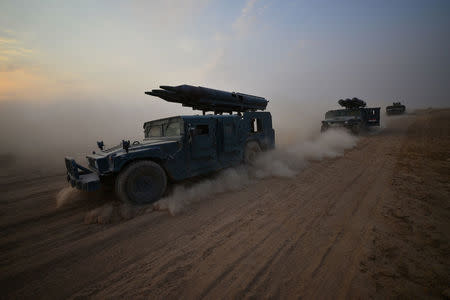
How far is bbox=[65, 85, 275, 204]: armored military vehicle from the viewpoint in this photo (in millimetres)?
4098

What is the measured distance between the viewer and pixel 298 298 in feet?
6.48

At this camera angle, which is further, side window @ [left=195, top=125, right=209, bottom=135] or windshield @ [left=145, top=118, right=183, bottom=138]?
side window @ [left=195, top=125, right=209, bottom=135]

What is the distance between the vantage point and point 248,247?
2.82m

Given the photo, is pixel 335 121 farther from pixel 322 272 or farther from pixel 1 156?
pixel 1 156

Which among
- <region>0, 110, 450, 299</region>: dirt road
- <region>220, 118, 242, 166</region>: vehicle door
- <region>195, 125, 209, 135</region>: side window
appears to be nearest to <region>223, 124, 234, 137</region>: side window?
<region>220, 118, 242, 166</region>: vehicle door

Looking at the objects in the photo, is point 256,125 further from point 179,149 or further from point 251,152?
point 179,149

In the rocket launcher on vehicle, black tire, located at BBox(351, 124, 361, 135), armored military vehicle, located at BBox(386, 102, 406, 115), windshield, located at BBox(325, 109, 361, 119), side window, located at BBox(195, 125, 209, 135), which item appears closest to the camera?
side window, located at BBox(195, 125, 209, 135)

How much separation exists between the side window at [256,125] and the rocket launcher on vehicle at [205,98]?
870 mm

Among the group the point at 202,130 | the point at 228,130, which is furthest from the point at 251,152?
the point at 202,130

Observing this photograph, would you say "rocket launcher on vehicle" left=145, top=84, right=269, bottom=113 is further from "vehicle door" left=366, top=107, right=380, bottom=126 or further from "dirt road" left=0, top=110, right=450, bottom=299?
"vehicle door" left=366, top=107, right=380, bottom=126

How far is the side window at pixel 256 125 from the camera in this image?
290 inches

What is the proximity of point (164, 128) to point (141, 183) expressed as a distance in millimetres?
1932

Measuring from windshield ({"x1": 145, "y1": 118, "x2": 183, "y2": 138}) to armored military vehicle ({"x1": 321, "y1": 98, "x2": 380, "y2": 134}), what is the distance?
1302cm

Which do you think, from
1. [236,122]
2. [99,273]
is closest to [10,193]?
[99,273]
